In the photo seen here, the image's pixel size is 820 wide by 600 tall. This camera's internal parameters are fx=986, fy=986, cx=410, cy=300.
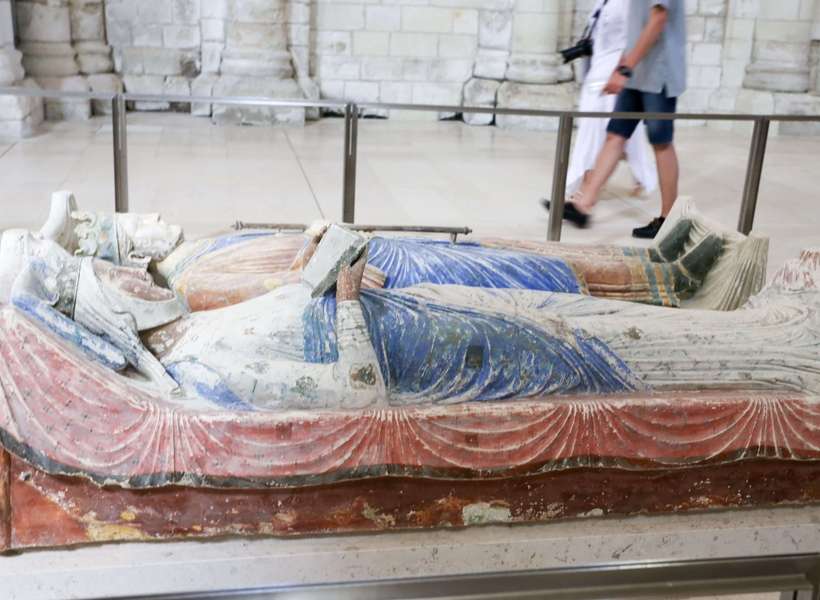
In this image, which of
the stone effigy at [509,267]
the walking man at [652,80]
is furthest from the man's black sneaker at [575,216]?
the stone effigy at [509,267]

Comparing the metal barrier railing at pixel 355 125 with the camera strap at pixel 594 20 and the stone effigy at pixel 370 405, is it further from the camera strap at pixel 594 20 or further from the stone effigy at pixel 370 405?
the stone effigy at pixel 370 405

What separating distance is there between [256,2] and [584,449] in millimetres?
7133

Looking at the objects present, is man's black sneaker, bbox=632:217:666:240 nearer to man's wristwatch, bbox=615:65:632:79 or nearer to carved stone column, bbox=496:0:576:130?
man's wristwatch, bbox=615:65:632:79

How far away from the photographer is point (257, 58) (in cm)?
862

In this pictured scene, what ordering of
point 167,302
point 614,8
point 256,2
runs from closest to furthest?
point 167,302
point 614,8
point 256,2

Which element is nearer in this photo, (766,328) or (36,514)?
(36,514)

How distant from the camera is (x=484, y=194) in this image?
20.9 ft

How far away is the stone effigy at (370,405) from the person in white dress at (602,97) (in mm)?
2905

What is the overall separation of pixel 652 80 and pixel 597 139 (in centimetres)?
76

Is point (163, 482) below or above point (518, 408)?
below

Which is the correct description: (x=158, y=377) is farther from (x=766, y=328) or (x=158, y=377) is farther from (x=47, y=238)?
(x=766, y=328)

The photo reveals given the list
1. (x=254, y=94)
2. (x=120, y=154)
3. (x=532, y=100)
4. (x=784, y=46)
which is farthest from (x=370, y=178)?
(x=784, y=46)

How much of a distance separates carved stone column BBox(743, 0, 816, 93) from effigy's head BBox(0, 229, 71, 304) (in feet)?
27.9

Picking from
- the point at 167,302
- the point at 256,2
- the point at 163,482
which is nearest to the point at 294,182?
the point at 256,2
